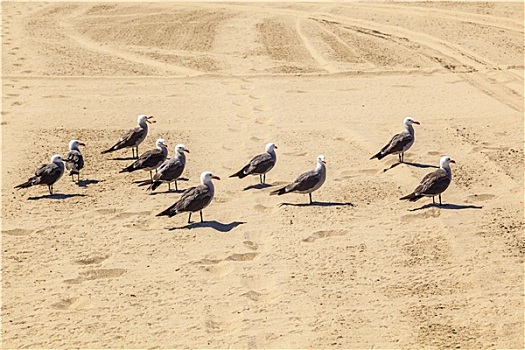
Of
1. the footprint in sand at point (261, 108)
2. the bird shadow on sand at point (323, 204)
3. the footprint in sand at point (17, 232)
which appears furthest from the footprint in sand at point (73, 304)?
the footprint in sand at point (261, 108)

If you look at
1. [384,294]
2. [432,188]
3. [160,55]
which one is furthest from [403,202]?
[160,55]

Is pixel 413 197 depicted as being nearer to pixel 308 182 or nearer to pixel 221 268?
pixel 308 182

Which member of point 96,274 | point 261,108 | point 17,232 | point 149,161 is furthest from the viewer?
point 261,108

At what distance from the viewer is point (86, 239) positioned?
48.6 feet

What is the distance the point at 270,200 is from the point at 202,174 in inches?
63.3

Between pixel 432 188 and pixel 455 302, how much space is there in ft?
12.3

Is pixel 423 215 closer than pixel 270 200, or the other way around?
pixel 423 215

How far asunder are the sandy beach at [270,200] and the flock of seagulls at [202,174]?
0.97 feet

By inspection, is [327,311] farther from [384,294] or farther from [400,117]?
[400,117]

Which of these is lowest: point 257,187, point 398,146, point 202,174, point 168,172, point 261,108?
point 261,108

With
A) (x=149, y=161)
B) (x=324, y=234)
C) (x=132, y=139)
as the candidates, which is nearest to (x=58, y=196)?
(x=149, y=161)

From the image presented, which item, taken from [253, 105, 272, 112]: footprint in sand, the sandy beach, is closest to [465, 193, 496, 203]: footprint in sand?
the sandy beach

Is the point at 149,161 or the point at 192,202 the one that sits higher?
the point at 192,202

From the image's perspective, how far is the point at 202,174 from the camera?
1567cm
